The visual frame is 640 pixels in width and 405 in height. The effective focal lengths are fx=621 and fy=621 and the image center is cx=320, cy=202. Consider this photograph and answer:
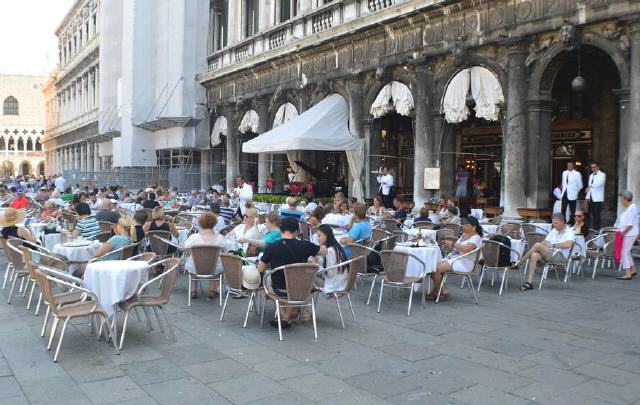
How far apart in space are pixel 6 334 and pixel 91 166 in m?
43.5

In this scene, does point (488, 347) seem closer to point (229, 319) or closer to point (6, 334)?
point (229, 319)

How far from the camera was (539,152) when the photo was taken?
13211mm

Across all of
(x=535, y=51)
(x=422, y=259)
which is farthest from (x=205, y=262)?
(x=535, y=51)

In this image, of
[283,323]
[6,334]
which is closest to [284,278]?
[283,323]

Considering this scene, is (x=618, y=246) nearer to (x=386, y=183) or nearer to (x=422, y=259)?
(x=422, y=259)

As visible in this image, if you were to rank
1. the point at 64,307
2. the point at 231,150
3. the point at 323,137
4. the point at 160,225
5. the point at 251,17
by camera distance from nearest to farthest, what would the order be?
the point at 64,307 → the point at 160,225 → the point at 323,137 → the point at 251,17 → the point at 231,150

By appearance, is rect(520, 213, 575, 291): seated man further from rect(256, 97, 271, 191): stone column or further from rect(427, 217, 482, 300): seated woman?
rect(256, 97, 271, 191): stone column

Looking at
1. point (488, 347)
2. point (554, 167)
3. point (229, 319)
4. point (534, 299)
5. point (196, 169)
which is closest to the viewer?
point (488, 347)

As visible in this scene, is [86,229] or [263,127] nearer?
[86,229]

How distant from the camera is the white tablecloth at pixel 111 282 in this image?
228 inches

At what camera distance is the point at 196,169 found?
29.2 m

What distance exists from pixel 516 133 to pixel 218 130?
53.5 feet

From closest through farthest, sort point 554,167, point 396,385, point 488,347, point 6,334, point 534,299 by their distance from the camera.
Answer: point 396,385, point 488,347, point 6,334, point 534,299, point 554,167

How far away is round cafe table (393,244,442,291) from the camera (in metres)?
7.76
